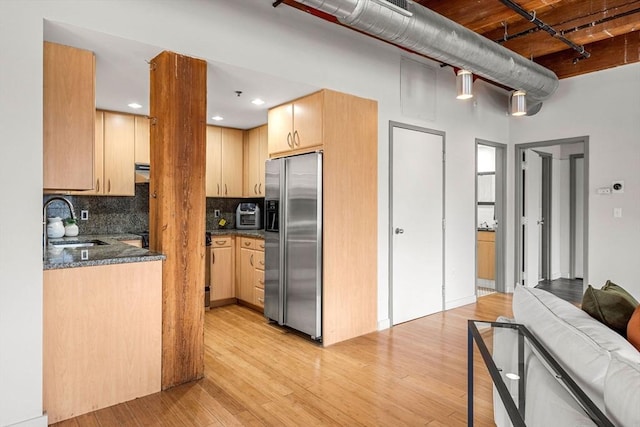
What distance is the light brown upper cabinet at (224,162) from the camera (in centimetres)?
517

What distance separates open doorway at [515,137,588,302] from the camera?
18.6 feet

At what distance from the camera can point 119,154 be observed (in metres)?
4.54

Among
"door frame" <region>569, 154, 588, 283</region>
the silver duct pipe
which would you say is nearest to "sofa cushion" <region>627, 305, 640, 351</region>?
the silver duct pipe

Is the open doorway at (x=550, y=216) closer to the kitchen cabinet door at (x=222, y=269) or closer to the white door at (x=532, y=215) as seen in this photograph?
the white door at (x=532, y=215)

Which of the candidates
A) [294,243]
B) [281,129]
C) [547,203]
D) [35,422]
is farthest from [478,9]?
[35,422]

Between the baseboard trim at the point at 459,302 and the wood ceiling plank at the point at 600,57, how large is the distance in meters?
3.03

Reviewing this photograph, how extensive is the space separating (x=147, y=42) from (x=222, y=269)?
294cm

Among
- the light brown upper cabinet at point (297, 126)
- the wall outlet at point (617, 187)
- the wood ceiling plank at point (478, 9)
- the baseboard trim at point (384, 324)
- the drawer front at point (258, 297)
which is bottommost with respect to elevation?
the baseboard trim at point (384, 324)

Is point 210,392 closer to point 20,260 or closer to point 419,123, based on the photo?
point 20,260

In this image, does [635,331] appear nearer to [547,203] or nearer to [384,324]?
[384,324]

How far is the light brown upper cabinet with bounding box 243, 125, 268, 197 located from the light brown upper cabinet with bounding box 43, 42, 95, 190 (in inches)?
104

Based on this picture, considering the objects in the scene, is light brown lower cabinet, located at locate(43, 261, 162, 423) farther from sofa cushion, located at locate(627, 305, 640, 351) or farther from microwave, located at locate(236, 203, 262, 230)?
microwave, located at locate(236, 203, 262, 230)

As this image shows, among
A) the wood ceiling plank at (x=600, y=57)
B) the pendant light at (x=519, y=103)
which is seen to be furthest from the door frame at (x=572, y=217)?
the pendant light at (x=519, y=103)

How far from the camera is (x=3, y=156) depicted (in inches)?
83.4
